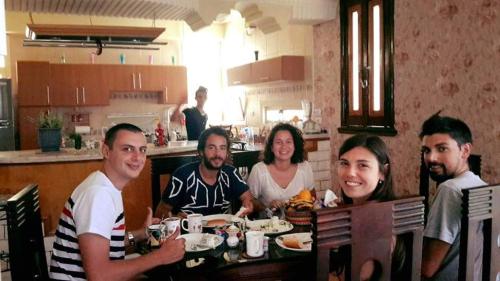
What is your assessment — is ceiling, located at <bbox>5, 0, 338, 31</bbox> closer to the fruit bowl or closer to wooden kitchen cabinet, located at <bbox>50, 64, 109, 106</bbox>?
wooden kitchen cabinet, located at <bbox>50, 64, 109, 106</bbox>

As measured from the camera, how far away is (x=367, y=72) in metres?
4.52

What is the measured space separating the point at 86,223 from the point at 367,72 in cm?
363

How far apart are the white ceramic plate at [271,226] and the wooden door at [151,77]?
5.67 metres

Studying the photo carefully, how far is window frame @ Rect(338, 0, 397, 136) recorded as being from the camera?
4.20 metres

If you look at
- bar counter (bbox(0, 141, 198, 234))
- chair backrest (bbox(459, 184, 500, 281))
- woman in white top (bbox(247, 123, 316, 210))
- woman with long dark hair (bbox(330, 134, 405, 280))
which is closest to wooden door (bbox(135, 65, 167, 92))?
bar counter (bbox(0, 141, 198, 234))

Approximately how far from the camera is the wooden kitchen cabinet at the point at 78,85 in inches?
269

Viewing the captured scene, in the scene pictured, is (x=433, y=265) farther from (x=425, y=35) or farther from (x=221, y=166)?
(x=425, y=35)

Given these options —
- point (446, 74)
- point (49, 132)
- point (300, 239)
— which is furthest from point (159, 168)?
point (446, 74)

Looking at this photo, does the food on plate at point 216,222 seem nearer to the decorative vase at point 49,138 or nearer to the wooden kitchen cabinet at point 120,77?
the decorative vase at point 49,138

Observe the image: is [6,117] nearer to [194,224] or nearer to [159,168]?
[159,168]

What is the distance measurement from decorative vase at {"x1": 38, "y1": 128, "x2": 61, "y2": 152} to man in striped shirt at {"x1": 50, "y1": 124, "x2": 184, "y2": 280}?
2.70m

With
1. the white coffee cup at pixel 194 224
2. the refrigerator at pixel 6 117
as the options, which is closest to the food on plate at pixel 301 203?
the white coffee cup at pixel 194 224

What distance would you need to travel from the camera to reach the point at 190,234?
6.56 ft

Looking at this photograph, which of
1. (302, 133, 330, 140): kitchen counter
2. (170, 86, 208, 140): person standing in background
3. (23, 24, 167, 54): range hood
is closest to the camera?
(23, 24, 167, 54): range hood
